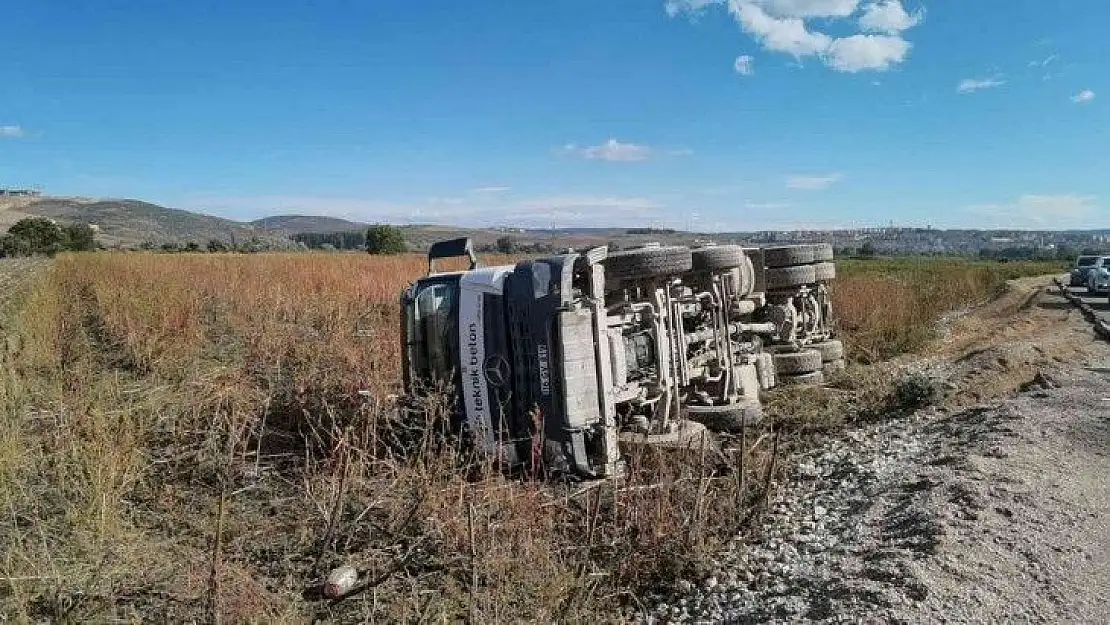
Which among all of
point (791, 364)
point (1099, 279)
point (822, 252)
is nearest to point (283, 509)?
point (791, 364)

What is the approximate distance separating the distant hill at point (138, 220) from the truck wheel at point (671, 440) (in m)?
79.3

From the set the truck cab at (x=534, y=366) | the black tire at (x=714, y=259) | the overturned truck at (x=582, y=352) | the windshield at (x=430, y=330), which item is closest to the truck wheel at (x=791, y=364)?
the overturned truck at (x=582, y=352)

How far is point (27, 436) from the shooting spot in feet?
15.7

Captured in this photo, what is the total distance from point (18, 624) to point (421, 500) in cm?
176

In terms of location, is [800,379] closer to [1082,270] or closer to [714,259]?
[714,259]

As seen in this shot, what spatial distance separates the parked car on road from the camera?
25.7 meters

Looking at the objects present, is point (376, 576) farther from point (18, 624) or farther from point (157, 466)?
point (157, 466)

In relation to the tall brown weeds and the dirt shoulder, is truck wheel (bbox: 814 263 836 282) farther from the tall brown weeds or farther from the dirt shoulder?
the tall brown weeds

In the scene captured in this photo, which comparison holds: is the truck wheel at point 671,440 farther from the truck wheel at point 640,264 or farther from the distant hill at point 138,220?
the distant hill at point 138,220

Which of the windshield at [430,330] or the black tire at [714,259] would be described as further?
the black tire at [714,259]

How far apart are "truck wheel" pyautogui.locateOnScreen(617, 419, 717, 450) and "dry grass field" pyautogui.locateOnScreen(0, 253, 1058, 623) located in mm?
122

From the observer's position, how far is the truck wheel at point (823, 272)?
9.70 meters

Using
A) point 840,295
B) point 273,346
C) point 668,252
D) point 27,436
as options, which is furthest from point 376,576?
point 840,295

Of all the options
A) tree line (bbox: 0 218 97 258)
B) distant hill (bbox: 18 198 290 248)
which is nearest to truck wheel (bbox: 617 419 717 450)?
tree line (bbox: 0 218 97 258)
